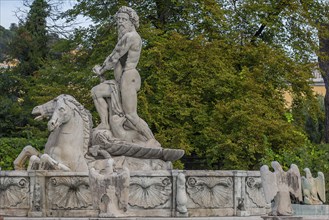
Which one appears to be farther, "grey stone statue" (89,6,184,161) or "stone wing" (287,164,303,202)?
"grey stone statue" (89,6,184,161)

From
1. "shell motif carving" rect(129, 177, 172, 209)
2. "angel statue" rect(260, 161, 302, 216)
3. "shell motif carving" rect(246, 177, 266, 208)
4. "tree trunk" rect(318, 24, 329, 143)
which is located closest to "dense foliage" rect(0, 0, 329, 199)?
"tree trunk" rect(318, 24, 329, 143)

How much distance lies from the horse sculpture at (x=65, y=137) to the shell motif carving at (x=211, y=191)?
2327 mm

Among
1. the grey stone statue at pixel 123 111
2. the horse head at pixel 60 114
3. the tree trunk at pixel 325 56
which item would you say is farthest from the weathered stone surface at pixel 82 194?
the tree trunk at pixel 325 56

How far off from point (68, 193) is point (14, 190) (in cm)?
104

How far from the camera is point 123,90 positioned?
2081cm

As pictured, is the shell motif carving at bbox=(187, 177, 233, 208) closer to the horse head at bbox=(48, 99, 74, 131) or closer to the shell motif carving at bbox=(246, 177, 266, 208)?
the shell motif carving at bbox=(246, 177, 266, 208)

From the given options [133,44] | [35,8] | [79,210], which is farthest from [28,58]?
[79,210]

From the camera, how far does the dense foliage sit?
34625 millimetres

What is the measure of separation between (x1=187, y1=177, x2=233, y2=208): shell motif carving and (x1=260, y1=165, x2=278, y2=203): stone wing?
1713mm

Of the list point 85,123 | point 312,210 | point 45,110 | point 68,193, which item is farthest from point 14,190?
point 312,210

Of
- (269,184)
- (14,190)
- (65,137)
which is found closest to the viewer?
(269,184)

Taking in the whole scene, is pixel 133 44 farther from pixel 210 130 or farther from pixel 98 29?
pixel 98 29

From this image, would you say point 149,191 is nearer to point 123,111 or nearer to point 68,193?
point 68,193

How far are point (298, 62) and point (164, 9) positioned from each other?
19.4 ft
